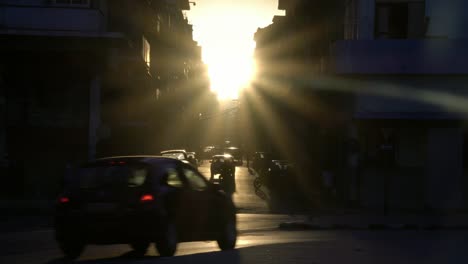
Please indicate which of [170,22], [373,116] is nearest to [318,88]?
[373,116]

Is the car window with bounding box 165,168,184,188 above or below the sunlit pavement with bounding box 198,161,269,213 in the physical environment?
above

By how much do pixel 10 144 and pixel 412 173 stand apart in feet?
49.6

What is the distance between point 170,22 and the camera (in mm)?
92875

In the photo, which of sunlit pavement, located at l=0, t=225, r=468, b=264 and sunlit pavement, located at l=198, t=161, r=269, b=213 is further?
sunlit pavement, located at l=198, t=161, r=269, b=213

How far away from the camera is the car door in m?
15.2

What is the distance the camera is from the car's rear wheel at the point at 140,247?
14.3m

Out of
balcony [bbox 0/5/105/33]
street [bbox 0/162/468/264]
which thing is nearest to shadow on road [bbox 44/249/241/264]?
street [bbox 0/162/468/264]

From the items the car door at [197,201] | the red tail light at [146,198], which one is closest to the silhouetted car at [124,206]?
the red tail light at [146,198]

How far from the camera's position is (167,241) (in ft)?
46.9

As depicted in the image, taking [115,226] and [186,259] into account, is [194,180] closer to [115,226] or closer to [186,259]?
[115,226]

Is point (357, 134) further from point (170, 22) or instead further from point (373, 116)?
point (170, 22)

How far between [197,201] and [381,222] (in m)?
13.1

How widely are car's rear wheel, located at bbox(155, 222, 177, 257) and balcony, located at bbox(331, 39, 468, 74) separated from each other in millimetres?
22452

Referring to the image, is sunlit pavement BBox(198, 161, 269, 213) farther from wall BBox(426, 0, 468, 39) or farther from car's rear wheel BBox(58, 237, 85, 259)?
car's rear wheel BBox(58, 237, 85, 259)
